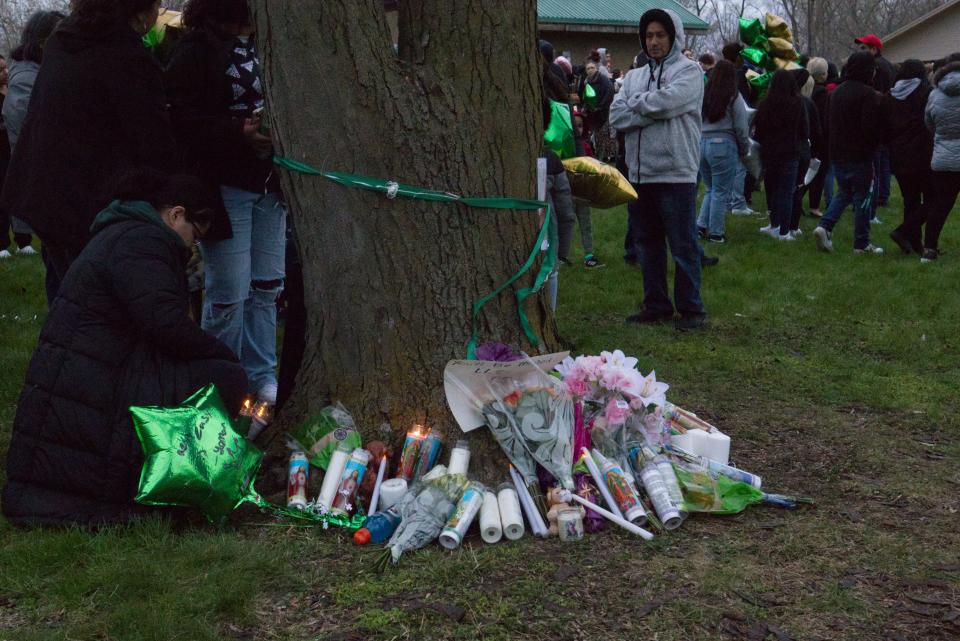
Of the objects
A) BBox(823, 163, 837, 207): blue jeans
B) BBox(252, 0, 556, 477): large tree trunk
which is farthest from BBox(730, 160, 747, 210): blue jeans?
BBox(252, 0, 556, 477): large tree trunk

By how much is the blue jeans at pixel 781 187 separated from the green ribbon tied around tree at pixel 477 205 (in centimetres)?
632

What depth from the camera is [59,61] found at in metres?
3.73

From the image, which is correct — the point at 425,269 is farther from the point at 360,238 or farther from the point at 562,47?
the point at 562,47

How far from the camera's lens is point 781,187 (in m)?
9.48

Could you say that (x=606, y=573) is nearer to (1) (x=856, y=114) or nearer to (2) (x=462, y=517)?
(2) (x=462, y=517)

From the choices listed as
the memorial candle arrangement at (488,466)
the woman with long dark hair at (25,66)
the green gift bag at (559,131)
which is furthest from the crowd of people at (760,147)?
the woman with long dark hair at (25,66)

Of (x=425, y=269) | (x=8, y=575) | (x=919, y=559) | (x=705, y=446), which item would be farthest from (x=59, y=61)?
(x=919, y=559)

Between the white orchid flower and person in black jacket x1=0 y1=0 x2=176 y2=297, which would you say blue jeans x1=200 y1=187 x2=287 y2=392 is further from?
the white orchid flower

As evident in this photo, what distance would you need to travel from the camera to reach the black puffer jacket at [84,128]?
370 centimetres

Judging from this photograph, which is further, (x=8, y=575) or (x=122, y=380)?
(x=122, y=380)

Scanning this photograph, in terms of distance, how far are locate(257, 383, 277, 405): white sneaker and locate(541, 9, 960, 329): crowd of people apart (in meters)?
2.35

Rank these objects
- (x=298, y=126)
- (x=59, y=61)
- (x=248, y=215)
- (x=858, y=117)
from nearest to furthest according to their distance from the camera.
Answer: (x=298, y=126), (x=59, y=61), (x=248, y=215), (x=858, y=117)

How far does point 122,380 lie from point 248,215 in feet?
3.80

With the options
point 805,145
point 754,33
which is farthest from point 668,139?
point 754,33
